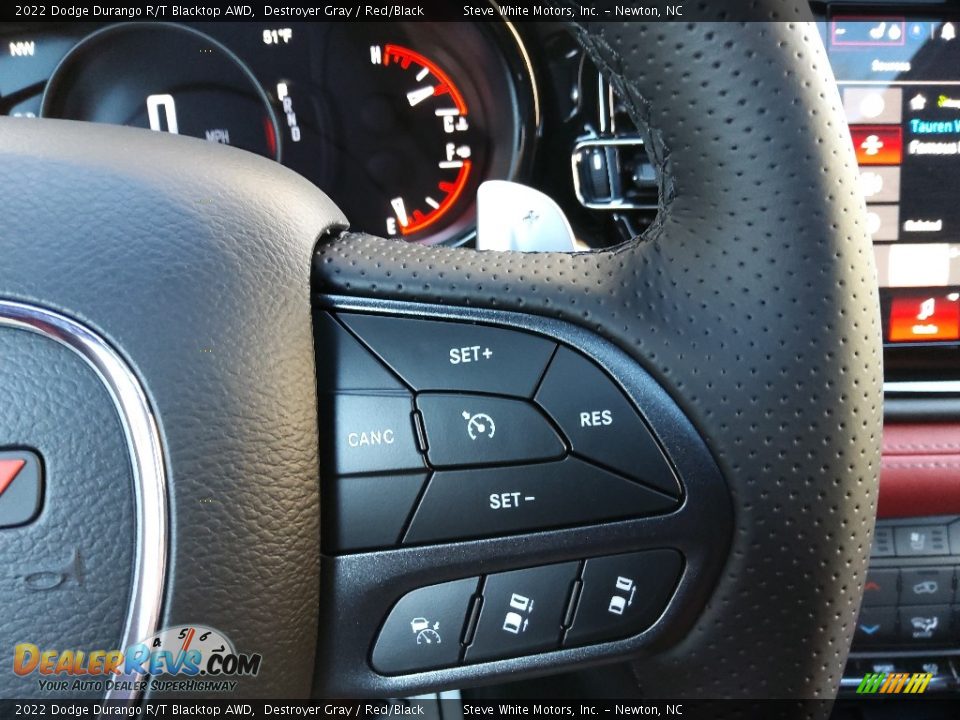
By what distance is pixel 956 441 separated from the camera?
129cm

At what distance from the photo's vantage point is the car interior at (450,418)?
433 millimetres

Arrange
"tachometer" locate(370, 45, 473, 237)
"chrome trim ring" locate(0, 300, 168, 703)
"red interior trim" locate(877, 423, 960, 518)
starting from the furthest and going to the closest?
"tachometer" locate(370, 45, 473, 237) → "red interior trim" locate(877, 423, 960, 518) → "chrome trim ring" locate(0, 300, 168, 703)

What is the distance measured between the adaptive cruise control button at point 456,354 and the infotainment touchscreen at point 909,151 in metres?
0.97

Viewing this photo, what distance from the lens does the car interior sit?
43 cm

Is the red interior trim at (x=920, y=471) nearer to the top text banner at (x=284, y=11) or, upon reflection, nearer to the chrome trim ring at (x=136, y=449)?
the top text banner at (x=284, y=11)

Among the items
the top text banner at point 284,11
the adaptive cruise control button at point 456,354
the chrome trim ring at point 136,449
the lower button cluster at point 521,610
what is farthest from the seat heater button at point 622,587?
the top text banner at point 284,11

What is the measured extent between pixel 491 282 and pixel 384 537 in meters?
0.15

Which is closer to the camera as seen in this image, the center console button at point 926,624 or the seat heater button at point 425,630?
the seat heater button at point 425,630

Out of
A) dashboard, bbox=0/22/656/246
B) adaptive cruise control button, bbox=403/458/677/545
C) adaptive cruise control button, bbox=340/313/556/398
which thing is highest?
dashboard, bbox=0/22/656/246

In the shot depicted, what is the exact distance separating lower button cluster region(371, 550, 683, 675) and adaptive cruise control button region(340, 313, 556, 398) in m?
0.10

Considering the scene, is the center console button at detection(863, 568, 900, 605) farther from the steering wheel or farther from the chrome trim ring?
the chrome trim ring

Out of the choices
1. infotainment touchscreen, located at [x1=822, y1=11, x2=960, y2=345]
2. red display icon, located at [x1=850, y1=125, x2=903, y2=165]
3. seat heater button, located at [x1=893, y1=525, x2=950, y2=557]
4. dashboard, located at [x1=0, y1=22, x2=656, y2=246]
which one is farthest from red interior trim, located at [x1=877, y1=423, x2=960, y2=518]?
dashboard, located at [x1=0, y1=22, x2=656, y2=246]

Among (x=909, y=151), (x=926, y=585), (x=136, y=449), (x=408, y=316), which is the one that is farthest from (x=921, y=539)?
(x=136, y=449)

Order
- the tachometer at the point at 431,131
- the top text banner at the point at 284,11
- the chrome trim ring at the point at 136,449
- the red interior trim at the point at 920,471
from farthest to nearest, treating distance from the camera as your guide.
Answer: the tachometer at the point at 431,131 < the top text banner at the point at 284,11 < the red interior trim at the point at 920,471 < the chrome trim ring at the point at 136,449
